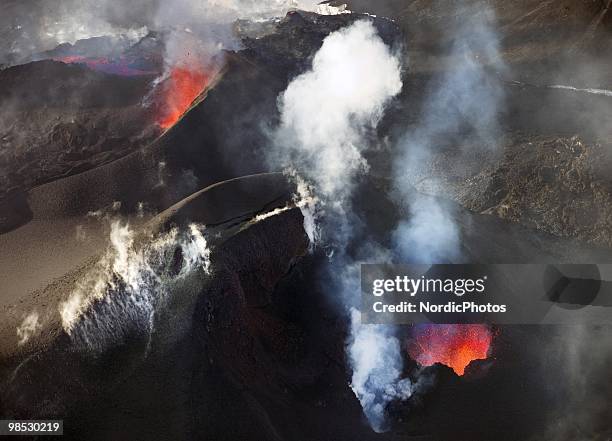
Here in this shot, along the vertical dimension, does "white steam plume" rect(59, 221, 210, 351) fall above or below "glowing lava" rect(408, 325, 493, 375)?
above

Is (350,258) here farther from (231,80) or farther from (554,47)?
(554,47)

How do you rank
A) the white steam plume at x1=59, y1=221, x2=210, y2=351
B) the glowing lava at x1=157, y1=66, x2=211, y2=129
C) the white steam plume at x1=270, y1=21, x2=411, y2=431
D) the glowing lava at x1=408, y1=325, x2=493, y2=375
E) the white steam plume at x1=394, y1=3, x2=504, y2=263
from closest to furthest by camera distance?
the white steam plume at x1=59, y1=221, x2=210, y2=351, the white steam plume at x1=270, y1=21, x2=411, y2=431, the glowing lava at x1=408, y1=325, x2=493, y2=375, the white steam plume at x1=394, y1=3, x2=504, y2=263, the glowing lava at x1=157, y1=66, x2=211, y2=129

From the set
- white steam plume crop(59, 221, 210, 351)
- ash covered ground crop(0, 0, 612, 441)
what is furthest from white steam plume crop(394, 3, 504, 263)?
white steam plume crop(59, 221, 210, 351)

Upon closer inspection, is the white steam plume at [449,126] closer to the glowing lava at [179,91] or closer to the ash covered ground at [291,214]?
the ash covered ground at [291,214]

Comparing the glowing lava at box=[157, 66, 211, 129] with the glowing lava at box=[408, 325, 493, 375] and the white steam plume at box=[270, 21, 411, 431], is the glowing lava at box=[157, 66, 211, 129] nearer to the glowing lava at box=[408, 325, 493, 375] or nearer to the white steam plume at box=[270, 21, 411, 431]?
the white steam plume at box=[270, 21, 411, 431]

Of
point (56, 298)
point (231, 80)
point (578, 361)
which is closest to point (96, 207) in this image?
point (56, 298)

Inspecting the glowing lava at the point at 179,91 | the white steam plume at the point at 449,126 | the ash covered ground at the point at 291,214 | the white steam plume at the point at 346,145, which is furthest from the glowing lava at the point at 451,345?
the glowing lava at the point at 179,91
